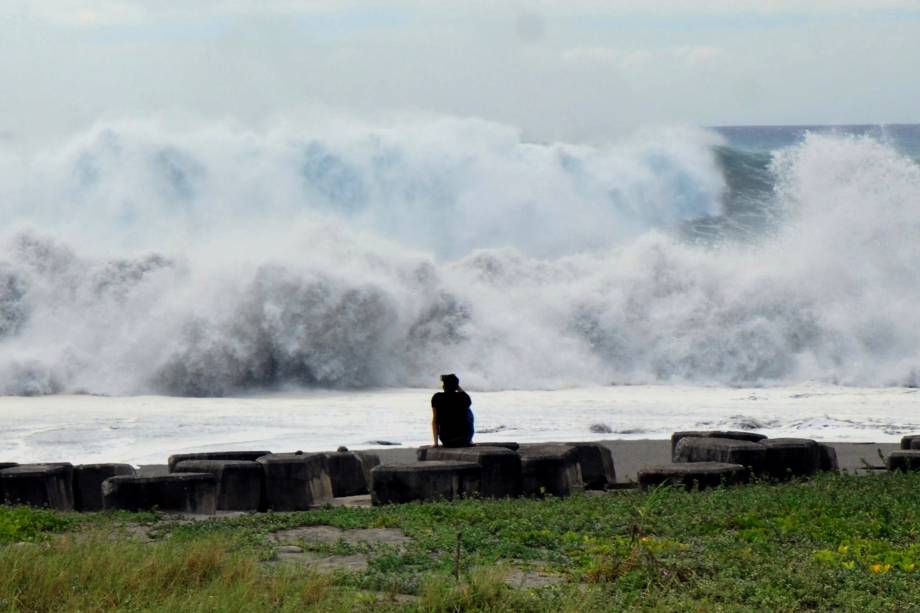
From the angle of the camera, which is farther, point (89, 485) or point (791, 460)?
point (791, 460)

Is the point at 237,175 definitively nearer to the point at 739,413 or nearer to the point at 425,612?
the point at 739,413

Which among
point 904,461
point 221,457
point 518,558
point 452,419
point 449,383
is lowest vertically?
point 518,558

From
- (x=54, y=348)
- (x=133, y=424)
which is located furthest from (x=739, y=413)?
(x=54, y=348)

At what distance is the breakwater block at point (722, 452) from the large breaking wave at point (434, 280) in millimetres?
13385

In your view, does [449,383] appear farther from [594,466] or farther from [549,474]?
[549,474]

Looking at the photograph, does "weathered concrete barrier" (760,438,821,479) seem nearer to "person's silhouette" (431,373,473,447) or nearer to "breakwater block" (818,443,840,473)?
"breakwater block" (818,443,840,473)

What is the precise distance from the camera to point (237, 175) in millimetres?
37062

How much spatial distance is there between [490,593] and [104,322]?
74.3 ft

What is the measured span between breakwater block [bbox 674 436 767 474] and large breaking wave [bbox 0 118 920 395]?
13.4 metres

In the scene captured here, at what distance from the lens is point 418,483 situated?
452 inches

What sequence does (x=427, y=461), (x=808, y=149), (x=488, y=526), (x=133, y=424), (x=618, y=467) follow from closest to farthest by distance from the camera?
(x=488, y=526) → (x=427, y=461) → (x=618, y=467) → (x=133, y=424) → (x=808, y=149)

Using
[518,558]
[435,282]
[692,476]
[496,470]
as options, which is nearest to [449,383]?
[496,470]

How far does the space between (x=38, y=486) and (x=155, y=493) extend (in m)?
1.06

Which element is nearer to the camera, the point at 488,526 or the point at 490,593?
the point at 490,593
